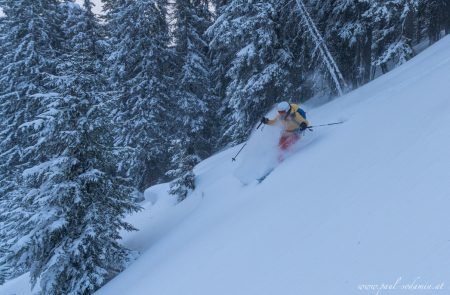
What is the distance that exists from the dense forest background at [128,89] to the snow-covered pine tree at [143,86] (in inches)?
3.6

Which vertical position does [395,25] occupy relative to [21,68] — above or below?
below

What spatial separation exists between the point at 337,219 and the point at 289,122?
5.68 metres

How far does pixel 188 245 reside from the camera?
25.7 feet

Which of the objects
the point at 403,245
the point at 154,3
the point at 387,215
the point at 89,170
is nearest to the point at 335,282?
the point at 403,245

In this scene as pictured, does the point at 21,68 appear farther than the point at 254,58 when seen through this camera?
No

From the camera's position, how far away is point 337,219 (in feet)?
14.2

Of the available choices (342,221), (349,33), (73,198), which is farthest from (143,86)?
(342,221)

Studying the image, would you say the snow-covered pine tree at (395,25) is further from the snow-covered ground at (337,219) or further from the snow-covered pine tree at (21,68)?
the snow-covered pine tree at (21,68)

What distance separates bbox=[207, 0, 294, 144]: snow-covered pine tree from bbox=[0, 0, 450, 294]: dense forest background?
7 cm

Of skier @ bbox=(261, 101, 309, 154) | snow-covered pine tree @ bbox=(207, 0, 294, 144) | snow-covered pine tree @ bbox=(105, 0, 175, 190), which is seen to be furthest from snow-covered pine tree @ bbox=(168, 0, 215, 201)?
skier @ bbox=(261, 101, 309, 154)

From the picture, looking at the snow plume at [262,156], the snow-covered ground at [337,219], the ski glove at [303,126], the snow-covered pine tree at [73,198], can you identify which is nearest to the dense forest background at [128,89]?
the snow-covered pine tree at [73,198]

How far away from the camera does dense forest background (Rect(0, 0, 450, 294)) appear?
32.3 ft

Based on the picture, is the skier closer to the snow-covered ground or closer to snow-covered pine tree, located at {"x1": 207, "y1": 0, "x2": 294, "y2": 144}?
the snow-covered ground

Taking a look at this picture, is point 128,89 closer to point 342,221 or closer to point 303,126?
point 303,126
